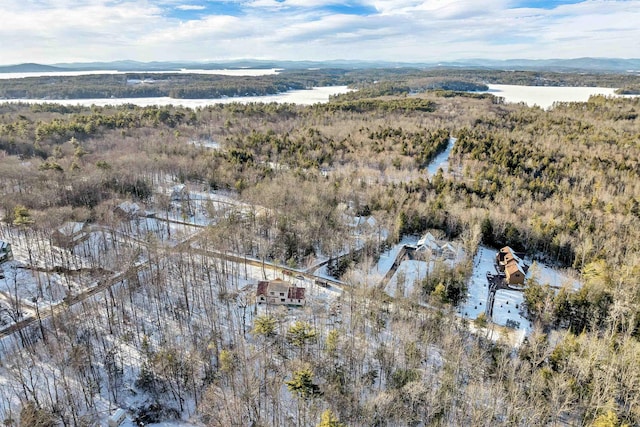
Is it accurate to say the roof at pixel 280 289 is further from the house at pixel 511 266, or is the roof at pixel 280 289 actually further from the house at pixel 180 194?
the house at pixel 180 194

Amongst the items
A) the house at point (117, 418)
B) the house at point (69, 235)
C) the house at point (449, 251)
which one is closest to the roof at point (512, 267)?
the house at point (449, 251)

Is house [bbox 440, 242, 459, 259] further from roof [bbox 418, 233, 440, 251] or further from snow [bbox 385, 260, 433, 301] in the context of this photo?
snow [bbox 385, 260, 433, 301]

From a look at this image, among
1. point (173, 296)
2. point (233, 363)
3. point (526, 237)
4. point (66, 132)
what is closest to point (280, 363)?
point (233, 363)

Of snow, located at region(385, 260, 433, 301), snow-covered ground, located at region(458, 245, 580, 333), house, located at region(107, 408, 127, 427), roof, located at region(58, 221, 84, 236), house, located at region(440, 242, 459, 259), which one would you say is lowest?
house, located at region(107, 408, 127, 427)

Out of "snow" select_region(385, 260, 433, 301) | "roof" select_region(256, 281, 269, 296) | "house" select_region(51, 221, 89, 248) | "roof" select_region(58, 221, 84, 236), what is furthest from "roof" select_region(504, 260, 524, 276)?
"roof" select_region(58, 221, 84, 236)

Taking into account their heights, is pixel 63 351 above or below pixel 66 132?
below

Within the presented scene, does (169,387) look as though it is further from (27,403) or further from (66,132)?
(66,132)

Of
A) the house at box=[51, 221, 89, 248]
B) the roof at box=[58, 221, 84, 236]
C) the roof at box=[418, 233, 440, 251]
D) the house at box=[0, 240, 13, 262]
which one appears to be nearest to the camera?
the house at box=[0, 240, 13, 262]
